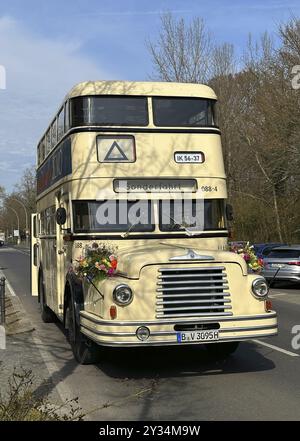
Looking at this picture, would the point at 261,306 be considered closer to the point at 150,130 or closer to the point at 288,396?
the point at 288,396

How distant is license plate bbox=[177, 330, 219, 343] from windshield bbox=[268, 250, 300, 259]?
13.8 m

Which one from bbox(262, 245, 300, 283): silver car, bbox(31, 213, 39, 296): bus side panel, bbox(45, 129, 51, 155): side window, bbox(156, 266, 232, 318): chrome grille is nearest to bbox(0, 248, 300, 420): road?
bbox(156, 266, 232, 318): chrome grille

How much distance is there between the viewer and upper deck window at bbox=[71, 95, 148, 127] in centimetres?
829

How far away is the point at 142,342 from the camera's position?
663 cm

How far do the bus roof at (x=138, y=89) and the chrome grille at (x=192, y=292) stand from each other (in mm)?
2916

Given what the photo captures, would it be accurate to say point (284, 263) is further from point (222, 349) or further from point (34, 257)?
point (222, 349)

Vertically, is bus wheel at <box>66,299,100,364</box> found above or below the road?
above

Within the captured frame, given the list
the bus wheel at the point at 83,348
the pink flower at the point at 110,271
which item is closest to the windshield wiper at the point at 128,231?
the pink flower at the point at 110,271

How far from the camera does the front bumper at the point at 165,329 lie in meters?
6.62

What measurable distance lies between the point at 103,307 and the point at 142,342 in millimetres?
611

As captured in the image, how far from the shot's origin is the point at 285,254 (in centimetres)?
2052

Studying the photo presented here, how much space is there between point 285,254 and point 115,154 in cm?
1343

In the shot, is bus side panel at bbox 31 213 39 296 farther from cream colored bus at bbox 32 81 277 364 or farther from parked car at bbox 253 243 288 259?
parked car at bbox 253 243 288 259

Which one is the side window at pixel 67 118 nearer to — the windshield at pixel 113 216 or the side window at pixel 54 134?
the windshield at pixel 113 216
